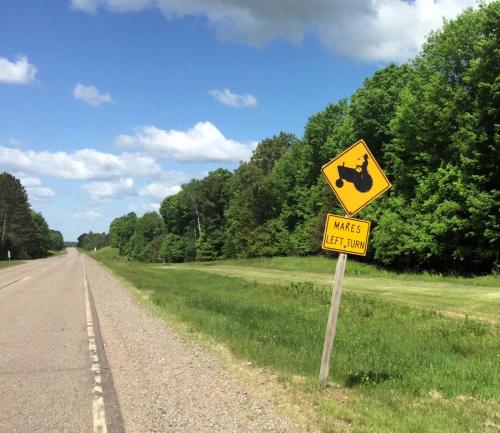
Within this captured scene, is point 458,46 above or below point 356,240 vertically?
above

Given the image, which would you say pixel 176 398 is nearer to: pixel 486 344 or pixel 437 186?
pixel 486 344

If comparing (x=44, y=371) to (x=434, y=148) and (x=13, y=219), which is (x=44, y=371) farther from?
(x=13, y=219)

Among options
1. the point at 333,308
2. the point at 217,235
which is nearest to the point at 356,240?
the point at 333,308

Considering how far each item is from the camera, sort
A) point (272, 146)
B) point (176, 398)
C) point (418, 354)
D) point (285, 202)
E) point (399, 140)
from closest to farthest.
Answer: point (176, 398), point (418, 354), point (399, 140), point (285, 202), point (272, 146)

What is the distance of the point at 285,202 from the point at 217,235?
28371mm

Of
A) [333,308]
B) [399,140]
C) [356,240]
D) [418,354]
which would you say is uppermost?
[399,140]

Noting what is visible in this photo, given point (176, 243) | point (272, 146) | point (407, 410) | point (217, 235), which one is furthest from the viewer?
point (176, 243)

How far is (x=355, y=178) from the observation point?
7438 mm

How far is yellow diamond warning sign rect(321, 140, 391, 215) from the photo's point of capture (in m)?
7.38

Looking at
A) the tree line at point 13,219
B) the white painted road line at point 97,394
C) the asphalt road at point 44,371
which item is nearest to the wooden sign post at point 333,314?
the white painted road line at point 97,394

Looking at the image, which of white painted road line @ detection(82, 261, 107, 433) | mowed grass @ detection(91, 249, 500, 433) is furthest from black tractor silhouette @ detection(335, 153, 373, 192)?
white painted road line @ detection(82, 261, 107, 433)

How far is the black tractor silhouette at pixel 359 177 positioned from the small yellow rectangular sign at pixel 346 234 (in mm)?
502

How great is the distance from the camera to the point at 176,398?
272 inches

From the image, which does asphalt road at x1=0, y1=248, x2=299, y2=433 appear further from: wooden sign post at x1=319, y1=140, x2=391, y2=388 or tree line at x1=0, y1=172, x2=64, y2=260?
tree line at x1=0, y1=172, x2=64, y2=260
